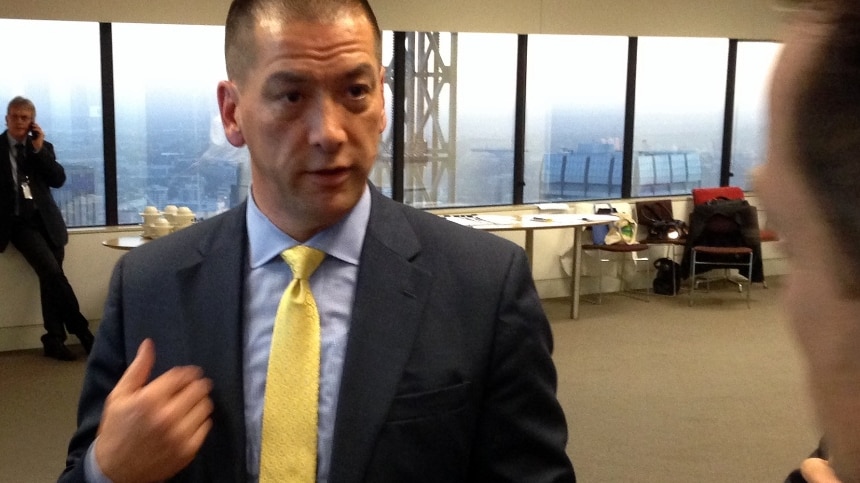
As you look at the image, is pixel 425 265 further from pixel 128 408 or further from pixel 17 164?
pixel 17 164

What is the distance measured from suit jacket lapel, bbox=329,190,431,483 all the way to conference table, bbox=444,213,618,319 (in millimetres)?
5684

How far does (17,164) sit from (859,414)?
655 centimetres

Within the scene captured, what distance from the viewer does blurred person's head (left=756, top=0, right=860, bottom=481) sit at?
46cm

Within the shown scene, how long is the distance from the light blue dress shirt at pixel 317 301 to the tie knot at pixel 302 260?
0.01m

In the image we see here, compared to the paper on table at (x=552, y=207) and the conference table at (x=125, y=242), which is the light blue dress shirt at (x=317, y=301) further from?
the paper on table at (x=552, y=207)

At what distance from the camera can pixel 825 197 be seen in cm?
48

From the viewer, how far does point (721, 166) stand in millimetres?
9859

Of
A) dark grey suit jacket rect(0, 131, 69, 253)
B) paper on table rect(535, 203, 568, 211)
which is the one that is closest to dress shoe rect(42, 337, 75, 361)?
dark grey suit jacket rect(0, 131, 69, 253)

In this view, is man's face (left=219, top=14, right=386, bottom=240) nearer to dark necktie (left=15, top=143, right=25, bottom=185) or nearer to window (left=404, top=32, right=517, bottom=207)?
dark necktie (left=15, top=143, right=25, bottom=185)

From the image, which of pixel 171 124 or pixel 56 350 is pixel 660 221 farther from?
pixel 56 350

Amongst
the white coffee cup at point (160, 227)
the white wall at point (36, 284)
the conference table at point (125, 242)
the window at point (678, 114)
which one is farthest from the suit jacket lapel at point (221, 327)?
the window at point (678, 114)

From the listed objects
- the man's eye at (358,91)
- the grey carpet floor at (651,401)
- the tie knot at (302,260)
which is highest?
the man's eye at (358,91)

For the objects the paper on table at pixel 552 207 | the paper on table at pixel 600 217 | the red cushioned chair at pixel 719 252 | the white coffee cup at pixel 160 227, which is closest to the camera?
the white coffee cup at pixel 160 227

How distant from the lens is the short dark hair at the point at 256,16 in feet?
4.61
